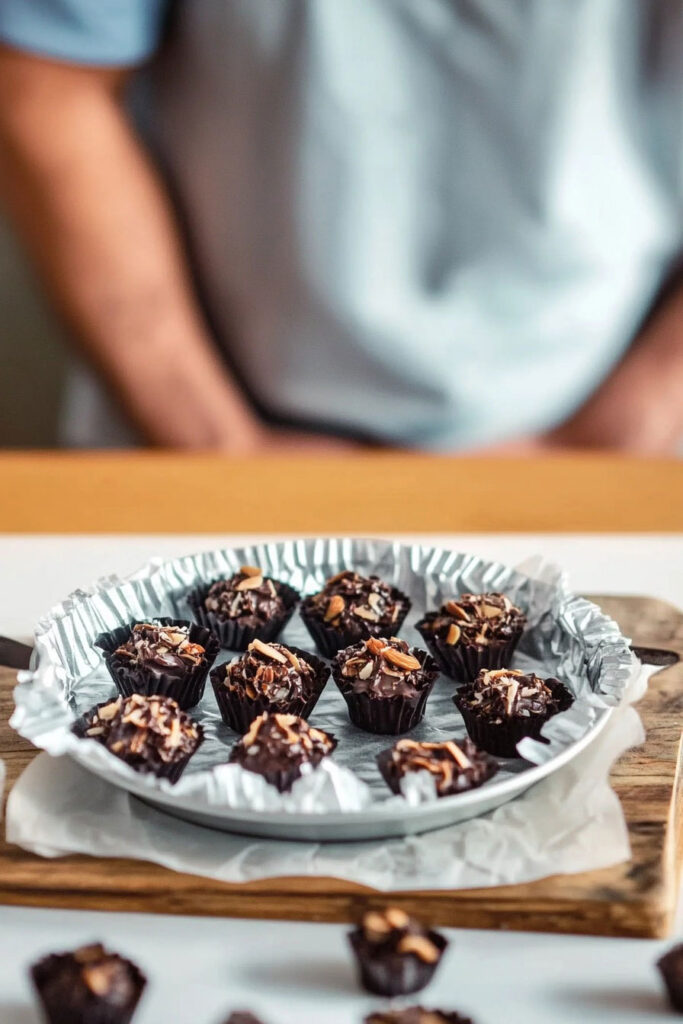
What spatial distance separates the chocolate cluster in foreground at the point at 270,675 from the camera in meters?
0.98

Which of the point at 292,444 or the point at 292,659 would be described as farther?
the point at 292,444

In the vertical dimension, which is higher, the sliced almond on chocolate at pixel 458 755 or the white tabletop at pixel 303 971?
the sliced almond on chocolate at pixel 458 755

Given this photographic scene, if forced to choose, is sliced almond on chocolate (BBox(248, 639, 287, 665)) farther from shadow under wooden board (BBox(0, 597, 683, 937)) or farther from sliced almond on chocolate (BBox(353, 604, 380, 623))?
shadow under wooden board (BBox(0, 597, 683, 937))

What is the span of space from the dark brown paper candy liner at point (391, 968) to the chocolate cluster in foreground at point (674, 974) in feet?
0.44

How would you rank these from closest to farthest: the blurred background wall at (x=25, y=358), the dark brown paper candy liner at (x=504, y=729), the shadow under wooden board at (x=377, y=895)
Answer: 1. the shadow under wooden board at (x=377, y=895)
2. the dark brown paper candy liner at (x=504, y=729)
3. the blurred background wall at (x=25, y=358)

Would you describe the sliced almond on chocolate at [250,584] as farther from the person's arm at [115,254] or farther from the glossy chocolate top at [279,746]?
the person's arm at [115,254]

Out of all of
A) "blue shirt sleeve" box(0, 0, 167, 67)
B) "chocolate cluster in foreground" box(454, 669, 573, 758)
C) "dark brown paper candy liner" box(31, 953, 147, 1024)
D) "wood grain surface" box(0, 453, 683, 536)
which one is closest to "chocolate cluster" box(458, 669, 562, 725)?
"chocolate cluster in foreground" box(454, 669, 573, 758)

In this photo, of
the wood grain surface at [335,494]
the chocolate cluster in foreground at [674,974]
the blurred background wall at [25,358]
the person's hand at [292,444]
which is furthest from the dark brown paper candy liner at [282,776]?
the blurred background wall at [25,358]

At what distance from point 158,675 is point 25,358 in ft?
6.74

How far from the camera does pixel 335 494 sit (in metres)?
1.57

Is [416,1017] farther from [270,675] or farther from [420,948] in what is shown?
[270,675]

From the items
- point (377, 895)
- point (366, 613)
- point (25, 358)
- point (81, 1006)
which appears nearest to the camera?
point (81, 1006)

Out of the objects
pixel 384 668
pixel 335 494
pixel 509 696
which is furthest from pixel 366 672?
pixel 335 494

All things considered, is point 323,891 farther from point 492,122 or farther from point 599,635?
point 492,122
